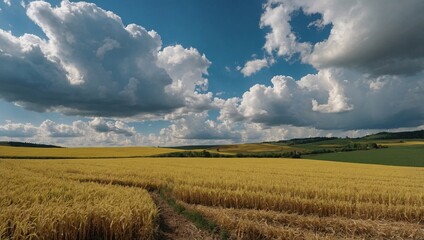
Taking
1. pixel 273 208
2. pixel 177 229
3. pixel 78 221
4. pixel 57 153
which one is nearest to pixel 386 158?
pixel 273 208

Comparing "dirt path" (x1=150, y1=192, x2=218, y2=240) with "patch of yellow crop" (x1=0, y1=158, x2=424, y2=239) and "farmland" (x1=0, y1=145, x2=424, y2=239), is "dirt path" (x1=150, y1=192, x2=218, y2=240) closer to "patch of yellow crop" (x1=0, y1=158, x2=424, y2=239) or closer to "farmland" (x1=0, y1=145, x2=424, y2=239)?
"farmland" (x1=0, y1=145, x2=424, y2=239)

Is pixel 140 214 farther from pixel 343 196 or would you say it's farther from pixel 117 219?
pixel 343 196

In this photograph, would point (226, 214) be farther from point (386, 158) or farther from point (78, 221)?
point (386, 158)

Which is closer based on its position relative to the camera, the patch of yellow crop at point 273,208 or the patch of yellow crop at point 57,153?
the patch of yellow crop at point 273,208

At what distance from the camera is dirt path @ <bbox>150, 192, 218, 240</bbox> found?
9.31 m

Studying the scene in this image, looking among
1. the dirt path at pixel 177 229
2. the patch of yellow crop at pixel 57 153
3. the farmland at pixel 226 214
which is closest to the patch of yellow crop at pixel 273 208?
the farmland at pixel 226 214

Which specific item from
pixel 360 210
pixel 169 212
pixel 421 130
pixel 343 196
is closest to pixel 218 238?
pixel 169 212

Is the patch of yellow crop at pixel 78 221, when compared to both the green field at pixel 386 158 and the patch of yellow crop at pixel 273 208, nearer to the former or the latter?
the patch of yellow crop at pixel 273 208

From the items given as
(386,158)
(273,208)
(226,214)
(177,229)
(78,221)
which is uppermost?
(78,221)

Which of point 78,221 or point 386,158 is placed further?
point 386,158

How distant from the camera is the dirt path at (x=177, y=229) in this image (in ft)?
30.6

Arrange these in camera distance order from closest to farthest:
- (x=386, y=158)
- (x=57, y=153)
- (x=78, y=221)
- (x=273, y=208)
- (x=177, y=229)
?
(x=78, y=221), (x=177, y=229), (x=273, y=208), (x=57, y=153), (x=386, y=158)

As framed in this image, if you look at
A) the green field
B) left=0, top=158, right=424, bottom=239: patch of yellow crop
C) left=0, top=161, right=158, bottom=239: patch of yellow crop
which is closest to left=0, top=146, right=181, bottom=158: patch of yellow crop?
the green field

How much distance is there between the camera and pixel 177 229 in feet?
33.3
